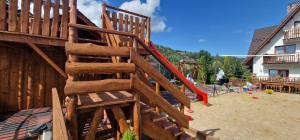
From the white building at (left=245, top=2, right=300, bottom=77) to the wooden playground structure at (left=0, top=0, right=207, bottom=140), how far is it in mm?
15475

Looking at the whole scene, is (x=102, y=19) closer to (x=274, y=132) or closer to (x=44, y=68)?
(x=44, y=68)

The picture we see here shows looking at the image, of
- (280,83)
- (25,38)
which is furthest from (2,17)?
(280,83)

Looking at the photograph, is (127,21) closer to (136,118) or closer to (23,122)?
(136,118)

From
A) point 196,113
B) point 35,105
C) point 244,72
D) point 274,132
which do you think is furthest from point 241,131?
point 244,72

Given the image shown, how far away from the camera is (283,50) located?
16250 mm

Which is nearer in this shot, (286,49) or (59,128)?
(59,128)

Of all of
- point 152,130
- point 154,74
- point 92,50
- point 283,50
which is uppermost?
point 283,50

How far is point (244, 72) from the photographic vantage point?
19.0 meters

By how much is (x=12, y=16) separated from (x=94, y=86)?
3.14 metres

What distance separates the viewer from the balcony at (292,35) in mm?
14451

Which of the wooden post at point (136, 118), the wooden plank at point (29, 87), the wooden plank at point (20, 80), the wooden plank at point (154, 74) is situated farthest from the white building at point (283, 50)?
the wooden plank at point (20, 80)

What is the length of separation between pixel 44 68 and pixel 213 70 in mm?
17902

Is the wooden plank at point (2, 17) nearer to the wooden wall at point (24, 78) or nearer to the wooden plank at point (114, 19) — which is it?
the wooden wall at point (24, 78)

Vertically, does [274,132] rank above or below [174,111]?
below
